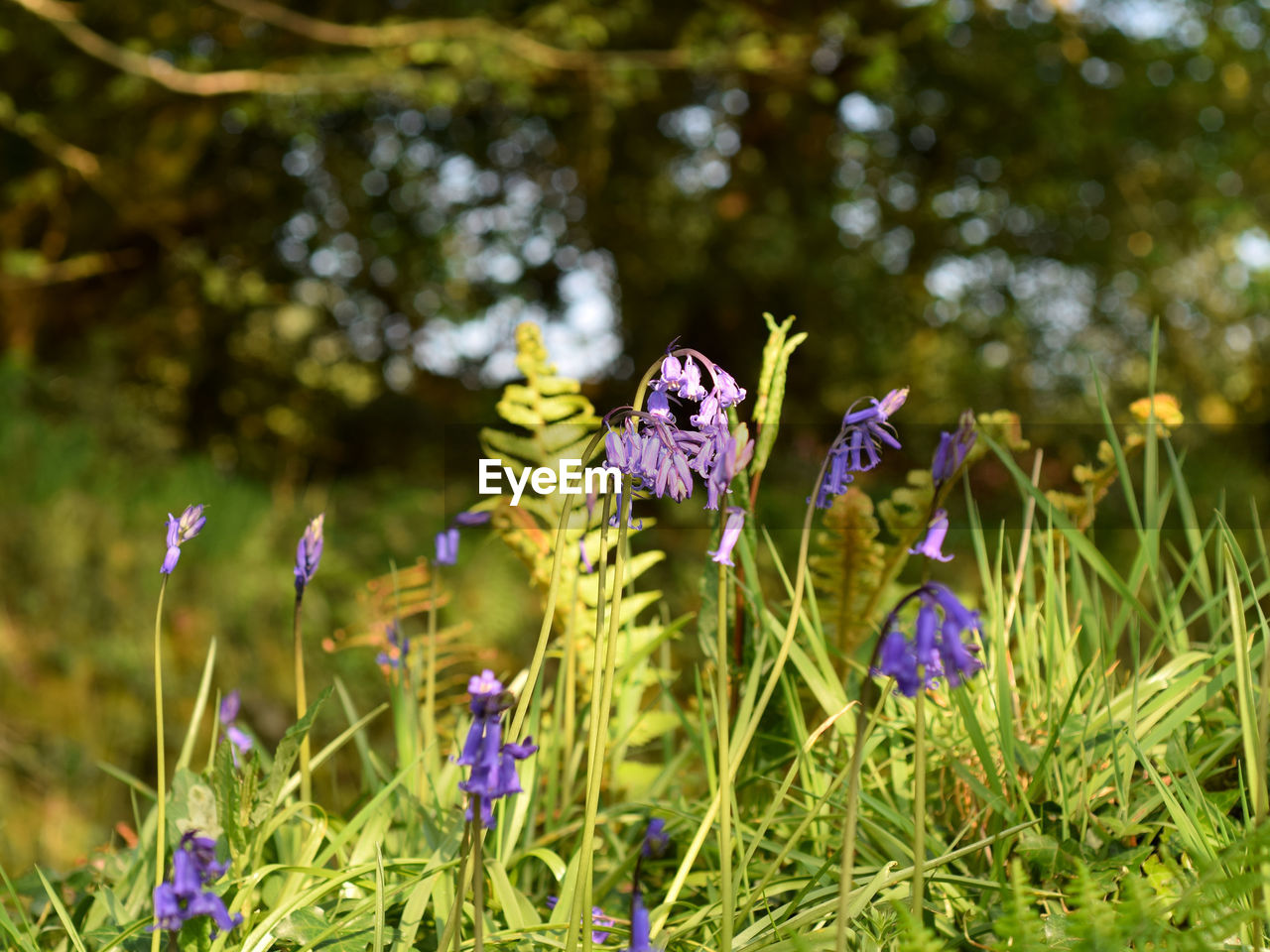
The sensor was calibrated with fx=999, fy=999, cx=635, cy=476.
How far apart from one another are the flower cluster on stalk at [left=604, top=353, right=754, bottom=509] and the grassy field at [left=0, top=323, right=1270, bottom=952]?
23 millimetres

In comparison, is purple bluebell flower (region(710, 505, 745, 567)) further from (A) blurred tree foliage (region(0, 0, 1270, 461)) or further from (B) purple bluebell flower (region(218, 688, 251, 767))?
(A) blurred tree foliage (region(0, 0, 1270, 461))

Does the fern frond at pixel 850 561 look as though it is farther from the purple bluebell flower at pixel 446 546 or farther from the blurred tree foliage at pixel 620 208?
the blurred tree foliage at pixel 620 208

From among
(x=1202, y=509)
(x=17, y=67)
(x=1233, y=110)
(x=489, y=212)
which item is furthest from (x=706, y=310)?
(x=17, y=67)

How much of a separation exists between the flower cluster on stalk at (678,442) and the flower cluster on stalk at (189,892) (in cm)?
46

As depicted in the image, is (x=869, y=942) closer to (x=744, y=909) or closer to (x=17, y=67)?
(x=744, y=909)

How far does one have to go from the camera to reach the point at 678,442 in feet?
2.98

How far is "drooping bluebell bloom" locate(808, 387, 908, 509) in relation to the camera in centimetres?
93

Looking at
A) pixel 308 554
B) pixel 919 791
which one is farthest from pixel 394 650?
pixel 919 791

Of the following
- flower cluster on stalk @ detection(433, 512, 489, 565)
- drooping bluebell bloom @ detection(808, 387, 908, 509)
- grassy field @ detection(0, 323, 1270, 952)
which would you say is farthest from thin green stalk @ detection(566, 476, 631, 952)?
flower cluster on stalk @ detection(433, 512, 489, 565)

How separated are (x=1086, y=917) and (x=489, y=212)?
26.1 feet

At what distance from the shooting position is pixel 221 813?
106 cm

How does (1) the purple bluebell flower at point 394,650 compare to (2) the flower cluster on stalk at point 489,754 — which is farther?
(1) the purple bluebell flower at point 394,650

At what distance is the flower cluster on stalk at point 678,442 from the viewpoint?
2.83 feet

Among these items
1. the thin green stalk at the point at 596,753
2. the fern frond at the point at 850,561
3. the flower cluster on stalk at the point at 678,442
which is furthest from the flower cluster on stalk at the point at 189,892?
the fern frond at the point at 850,561
